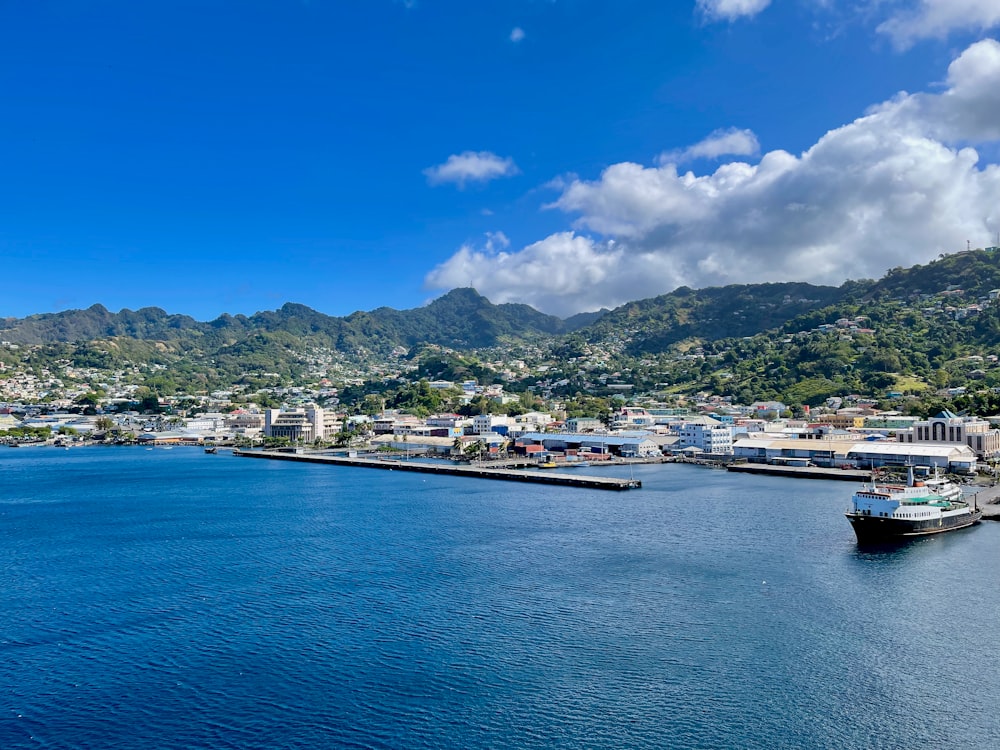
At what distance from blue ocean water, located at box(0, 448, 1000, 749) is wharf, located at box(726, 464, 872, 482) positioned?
1355 cm

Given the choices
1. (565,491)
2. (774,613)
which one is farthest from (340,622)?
(565,491)

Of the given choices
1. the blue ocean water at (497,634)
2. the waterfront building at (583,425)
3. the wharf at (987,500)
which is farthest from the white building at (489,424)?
the wharf at (987,500)

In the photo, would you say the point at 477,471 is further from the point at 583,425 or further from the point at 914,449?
the point at 914,449

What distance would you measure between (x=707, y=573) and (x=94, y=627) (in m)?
14.5

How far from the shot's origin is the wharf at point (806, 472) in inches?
1586

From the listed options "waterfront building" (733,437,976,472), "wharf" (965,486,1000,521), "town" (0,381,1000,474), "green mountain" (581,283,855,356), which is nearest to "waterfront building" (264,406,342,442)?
"town" (0,381,1000,474)

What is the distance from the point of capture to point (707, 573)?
65.0ft

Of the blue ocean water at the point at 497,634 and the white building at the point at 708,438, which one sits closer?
the blue ocean water at the point at 497,634

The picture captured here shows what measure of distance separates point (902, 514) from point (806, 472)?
18716 millimetres

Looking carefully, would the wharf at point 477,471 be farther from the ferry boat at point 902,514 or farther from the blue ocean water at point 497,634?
the ferry boat at point 902,514

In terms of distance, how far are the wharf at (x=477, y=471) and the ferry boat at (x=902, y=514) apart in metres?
14.4

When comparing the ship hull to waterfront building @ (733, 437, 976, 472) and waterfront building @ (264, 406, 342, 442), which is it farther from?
waterfront building @ (264, 406, 342, 442)

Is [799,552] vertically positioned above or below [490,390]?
below

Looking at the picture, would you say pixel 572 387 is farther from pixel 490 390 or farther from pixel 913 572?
pixel 913 572
